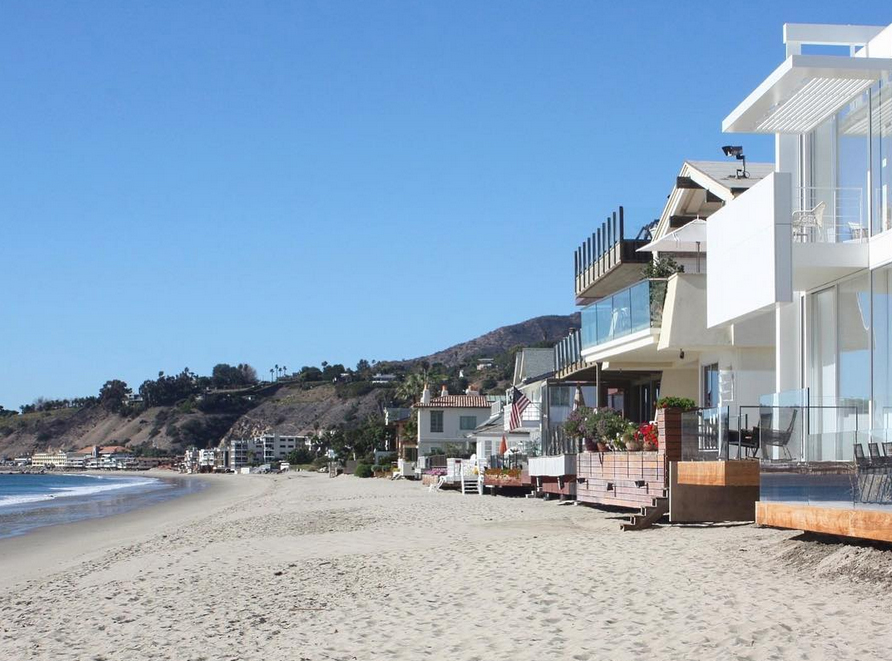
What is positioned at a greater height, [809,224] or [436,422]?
[809,224]

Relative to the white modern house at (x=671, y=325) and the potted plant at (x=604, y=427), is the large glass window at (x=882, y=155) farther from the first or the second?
the potted plant at (x=604, y=427)

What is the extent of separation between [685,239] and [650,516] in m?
7.54

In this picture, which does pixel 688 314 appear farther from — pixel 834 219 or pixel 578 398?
pixel 578 398

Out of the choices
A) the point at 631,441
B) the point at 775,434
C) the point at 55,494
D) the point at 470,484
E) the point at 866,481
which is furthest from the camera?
the point at 55,494

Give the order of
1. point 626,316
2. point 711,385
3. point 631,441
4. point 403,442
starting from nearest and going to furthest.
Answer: point 631,441, point 711,385, point 626,316, point 403,442

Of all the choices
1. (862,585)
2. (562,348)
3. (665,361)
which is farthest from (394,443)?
(862,585)

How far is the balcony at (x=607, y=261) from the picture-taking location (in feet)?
92.9

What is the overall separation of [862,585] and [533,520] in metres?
→ 11.7

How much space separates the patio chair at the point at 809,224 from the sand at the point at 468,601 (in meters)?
4.52

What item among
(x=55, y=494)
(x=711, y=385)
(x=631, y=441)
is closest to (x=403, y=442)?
(x=55, y=494)

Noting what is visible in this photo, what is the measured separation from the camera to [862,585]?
10.2 meters

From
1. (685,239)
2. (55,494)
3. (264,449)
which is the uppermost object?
(685,239)

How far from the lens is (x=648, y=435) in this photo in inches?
756

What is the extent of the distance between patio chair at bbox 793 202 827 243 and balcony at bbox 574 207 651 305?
11.1m
